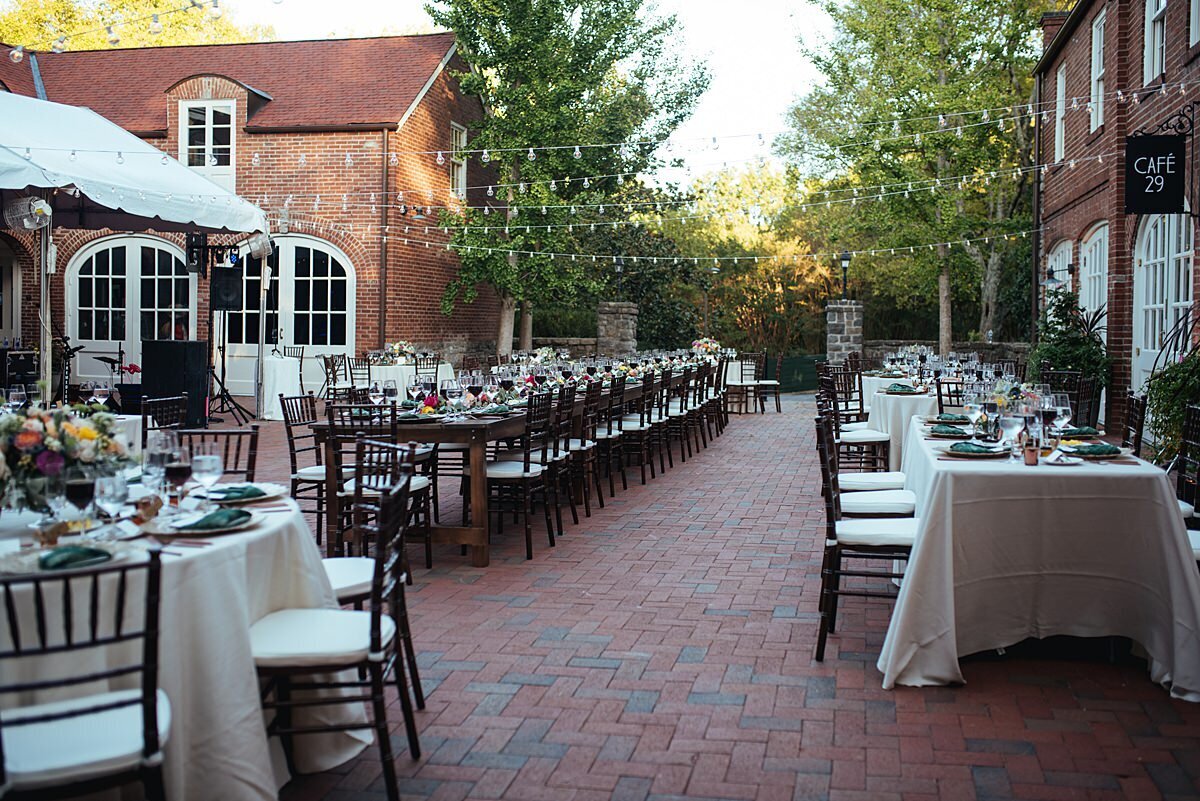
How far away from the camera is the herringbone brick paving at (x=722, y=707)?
11.8 ft

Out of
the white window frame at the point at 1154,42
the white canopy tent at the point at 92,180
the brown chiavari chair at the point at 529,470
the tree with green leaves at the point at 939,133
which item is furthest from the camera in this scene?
the tree with green leaves at the point at 939,133

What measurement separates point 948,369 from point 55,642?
10810 mm

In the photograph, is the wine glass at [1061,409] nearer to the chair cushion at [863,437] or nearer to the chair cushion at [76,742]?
the chair cushion at [863,437]

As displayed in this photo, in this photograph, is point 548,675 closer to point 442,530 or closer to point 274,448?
point 442,530

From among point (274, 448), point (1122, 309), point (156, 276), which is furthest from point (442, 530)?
point (156, 276)

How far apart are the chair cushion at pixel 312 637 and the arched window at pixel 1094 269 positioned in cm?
1240

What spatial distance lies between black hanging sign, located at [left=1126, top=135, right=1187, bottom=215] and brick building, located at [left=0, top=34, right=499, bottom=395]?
1241cm

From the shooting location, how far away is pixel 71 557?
300cm

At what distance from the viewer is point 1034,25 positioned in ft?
81.9

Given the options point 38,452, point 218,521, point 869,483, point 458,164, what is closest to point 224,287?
point 458,164

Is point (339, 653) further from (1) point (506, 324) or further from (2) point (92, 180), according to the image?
(1) point (506, 324)

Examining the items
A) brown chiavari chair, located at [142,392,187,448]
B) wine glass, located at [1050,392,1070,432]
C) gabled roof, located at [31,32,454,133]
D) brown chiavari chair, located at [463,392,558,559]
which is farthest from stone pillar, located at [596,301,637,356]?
wine glass, located at [1050,392,1070,432]

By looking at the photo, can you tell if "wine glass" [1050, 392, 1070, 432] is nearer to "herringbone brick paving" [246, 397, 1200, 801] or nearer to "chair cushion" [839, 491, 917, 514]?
"chair cushion" [839, 491, 917, 514]

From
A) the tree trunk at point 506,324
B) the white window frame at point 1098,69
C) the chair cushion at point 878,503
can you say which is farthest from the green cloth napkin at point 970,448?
the tree trunk at point 506,324
